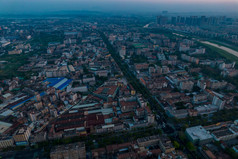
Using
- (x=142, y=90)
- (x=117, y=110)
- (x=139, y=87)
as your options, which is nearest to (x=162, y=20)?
(x=139, y=87)

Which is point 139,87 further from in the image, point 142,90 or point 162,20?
point 162,20

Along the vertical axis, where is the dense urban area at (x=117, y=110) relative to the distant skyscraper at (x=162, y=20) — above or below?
below

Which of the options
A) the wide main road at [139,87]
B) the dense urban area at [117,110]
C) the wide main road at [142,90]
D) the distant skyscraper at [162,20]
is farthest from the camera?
the distant skyscraper at [162,20]

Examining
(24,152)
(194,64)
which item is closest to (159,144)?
(24,152)

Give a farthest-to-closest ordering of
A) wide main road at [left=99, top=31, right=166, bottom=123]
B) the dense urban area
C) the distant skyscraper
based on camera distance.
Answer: the distant skyscraper, wide main road at [left=99, top=31, right=166, bottom=123], the dense urban area

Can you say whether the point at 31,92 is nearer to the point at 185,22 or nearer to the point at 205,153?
the point at 205,153

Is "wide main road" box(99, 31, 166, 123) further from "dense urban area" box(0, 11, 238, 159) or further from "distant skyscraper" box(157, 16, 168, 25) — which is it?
"distant skyscraper" box(157, 16, 168, 25)

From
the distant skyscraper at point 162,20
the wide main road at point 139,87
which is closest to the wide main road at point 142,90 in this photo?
the wide main road at point 139,87

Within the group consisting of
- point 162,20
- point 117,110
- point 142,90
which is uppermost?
point 162,20

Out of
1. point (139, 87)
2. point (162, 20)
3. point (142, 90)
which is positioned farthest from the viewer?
point (162, 20)

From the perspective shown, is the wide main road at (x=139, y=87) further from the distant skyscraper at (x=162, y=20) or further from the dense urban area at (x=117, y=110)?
the distant skyscraper at (x=162, y=20)

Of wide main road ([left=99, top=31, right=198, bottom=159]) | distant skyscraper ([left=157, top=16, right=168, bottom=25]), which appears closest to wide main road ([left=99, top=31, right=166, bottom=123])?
wide main road ([left=99, top=31, right=198, bottom=159])
